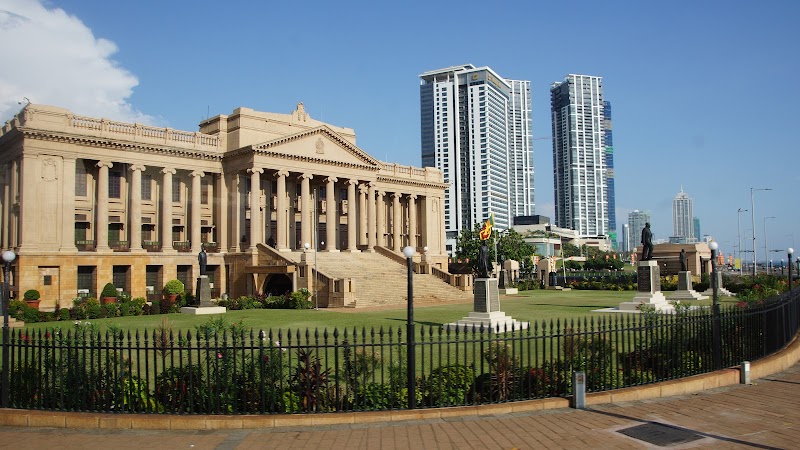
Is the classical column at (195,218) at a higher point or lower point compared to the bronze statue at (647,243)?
higher

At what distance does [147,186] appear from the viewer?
4906cm

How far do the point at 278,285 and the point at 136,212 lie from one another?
38.8 ft

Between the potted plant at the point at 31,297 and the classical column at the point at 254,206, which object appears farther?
the classical column at the point at 254,206

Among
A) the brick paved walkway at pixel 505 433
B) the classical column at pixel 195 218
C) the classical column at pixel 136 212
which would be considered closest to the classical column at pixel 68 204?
the classical column at pixel 136 212

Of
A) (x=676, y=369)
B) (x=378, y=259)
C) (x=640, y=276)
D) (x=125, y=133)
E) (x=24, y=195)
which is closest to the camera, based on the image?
(x=676, y=369)

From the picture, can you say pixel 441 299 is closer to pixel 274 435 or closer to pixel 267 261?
pixel 267 261

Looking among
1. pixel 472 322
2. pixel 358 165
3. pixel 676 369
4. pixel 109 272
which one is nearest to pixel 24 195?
pixel 109 272

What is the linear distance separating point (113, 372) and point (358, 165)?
148 feet

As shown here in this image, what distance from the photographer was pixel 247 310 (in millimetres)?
36875

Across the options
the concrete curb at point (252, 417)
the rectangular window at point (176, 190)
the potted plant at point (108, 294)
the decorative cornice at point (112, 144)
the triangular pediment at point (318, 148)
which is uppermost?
the triangular pediment at point (318, 148)

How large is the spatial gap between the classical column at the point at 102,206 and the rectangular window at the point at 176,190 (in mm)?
6011

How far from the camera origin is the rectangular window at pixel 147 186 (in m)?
48.8

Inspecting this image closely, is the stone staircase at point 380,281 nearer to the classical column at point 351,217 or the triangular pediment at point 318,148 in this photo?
the classical column at point 351,217

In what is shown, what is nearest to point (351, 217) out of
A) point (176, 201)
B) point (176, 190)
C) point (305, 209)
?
point (305, 209)
